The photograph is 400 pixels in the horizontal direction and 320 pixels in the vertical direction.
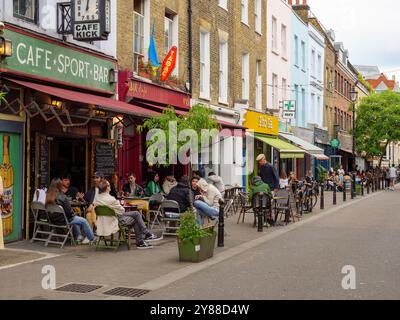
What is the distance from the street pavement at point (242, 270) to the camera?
7.35 m

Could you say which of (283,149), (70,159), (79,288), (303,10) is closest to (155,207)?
(70,159)

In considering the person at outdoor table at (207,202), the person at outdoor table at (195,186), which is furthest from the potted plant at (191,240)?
the person at outdoor table at (195,186)

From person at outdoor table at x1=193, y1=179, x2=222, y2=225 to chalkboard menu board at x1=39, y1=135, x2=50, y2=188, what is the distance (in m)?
3.35

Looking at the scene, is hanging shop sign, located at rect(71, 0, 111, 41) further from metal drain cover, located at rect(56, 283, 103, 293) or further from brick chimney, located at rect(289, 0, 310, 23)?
brick chimney, located at rect(289, 0, 310, 23)

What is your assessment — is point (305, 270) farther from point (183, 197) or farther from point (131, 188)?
point (131, 188)

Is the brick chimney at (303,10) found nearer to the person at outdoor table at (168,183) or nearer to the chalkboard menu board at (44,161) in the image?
the person at outdoor table at (168,183)

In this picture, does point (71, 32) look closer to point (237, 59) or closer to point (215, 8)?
point (215, 8)

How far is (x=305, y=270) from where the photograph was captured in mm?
8977

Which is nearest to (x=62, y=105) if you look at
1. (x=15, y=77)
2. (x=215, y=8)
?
(x=15, y=77)

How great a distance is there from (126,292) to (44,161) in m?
6.22

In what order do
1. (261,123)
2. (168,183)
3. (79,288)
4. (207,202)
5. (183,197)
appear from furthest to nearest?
(261,123), (168,183), (207,202), (183,197), (79,288)

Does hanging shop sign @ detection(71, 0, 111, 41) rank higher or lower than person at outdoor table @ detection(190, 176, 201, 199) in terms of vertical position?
higher

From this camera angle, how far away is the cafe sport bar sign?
11.5m

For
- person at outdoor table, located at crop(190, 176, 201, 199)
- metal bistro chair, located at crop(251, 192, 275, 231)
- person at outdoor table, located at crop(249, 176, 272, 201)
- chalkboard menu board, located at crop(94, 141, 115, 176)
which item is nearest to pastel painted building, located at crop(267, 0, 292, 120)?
person at outdoor table, located at crop(249, 176, 272, 201)
